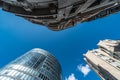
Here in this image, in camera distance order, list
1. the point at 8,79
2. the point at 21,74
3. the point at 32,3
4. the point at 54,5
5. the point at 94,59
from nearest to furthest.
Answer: the point at 32,3, the point at 54,5, the point at 8,79, the point at 21,74, the point at 94,59

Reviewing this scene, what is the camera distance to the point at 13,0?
53.8ft

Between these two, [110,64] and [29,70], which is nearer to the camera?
[110,64]

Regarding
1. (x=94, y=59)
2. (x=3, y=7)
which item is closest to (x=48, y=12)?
(x=3, y=7)

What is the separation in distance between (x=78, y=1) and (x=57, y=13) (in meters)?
2.04

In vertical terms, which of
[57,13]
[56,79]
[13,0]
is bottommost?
[56,79]

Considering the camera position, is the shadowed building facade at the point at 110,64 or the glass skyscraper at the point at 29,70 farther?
the glass skyscraper at the point at 29,70

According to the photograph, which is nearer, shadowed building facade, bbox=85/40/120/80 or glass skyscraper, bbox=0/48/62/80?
shadowed building facade, bbox=85/40/120/80

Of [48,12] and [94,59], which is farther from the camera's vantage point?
[94,59]

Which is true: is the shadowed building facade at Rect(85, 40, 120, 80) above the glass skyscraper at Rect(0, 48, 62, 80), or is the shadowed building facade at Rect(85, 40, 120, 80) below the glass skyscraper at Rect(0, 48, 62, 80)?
above

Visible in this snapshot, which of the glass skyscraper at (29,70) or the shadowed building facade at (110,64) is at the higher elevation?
the shadowed building facade at (110,64)

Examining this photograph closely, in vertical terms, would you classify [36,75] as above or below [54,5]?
below

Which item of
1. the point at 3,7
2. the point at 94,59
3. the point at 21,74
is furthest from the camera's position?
the point at 94,59

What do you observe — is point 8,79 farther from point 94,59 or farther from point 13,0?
point 13,0

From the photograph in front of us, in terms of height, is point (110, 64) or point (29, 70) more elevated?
point (110, 64)
